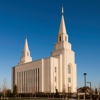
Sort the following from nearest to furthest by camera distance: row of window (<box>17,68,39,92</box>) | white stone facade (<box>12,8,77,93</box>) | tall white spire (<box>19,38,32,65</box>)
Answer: white stone facade (<box>12,8,77,93</box>)
row of window (<box>17,68,39,92</box>)
tall white spire (<box>19,38,32,65</box>)

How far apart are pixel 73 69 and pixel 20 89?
22179 millimetres

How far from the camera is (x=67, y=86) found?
6475 centimetres

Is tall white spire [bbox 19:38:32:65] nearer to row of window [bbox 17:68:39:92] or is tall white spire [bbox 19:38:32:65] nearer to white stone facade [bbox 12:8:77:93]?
row of window [bbox 17:68:39:92]

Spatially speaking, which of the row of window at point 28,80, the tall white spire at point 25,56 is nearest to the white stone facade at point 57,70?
Result: the row of window at point 28,80

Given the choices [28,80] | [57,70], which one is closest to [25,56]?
[28,80]

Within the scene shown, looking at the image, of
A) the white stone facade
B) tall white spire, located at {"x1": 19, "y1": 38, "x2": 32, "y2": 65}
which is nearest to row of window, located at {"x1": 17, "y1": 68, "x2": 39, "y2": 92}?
the white stone facade

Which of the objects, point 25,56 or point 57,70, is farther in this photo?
point 25,56

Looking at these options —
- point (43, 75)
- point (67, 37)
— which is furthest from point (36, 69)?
point (67, 37)

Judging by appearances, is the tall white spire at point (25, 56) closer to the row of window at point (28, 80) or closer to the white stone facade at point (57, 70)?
the row of window at point (28, 80)

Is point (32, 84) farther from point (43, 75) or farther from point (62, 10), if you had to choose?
point (62, 10)

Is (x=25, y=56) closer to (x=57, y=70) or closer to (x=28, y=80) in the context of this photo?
(x=28, y=80)

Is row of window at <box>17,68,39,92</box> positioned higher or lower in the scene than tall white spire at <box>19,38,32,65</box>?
lower

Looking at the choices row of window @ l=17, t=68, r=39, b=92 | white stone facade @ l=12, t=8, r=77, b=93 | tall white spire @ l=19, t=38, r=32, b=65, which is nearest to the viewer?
white stone facade @ l=12, t=8, r=77, b=93

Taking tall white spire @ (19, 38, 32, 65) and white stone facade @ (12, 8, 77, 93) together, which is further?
tall white spire @ (19, 38, 32, 65)
